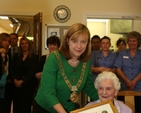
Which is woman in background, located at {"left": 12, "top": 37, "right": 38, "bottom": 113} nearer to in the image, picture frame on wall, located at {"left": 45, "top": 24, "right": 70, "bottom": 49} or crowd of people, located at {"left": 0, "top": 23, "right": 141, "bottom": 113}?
crowd of people, located at {"left": 0, "top": 23, "right": 141, "bottom": 113}

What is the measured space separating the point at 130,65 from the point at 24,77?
1.45 meters

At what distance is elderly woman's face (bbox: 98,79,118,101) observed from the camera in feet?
5.06

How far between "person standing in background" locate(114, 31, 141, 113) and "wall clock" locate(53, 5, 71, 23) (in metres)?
1.43

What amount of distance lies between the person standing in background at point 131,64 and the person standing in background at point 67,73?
1.51 meters

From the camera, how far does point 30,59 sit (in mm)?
3395

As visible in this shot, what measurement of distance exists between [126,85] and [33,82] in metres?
1.31

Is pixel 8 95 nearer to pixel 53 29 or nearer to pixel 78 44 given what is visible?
pixel 53 29

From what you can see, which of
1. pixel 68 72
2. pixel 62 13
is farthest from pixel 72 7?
pixel 68 72

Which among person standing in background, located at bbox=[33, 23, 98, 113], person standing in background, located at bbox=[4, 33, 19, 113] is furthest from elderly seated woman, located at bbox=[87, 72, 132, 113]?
person standing in background, located at bbox=[4, 33, 19, 113]

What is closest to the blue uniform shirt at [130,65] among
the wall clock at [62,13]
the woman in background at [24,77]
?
the woman in background at [24,77]

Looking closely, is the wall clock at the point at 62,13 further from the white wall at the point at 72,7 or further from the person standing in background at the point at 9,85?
the person standing in background at the point at 9,85

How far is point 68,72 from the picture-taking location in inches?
60.4

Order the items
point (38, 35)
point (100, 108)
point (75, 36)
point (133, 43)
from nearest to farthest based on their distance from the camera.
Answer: point (100, 108)
point (75, 36)
point (133, 43)
point (38, 35)

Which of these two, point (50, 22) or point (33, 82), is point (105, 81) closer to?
point (33, 82)
